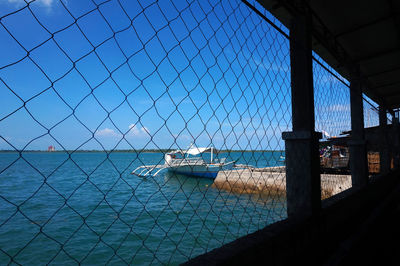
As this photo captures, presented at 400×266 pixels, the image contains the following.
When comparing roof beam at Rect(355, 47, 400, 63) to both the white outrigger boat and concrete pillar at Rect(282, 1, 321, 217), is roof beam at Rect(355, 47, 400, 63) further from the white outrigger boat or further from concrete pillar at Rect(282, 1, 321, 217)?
the white outrigger boat

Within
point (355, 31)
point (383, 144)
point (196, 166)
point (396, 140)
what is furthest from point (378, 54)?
point (196, 166)

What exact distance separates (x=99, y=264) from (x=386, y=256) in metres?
6.60

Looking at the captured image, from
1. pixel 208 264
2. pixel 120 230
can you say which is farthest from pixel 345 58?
pixel 120 230

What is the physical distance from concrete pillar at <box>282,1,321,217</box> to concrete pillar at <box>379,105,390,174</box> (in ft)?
16.9

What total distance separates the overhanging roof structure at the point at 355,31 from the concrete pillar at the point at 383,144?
1727 mm

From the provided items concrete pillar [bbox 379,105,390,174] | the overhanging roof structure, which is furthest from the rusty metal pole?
the overhanging roof structure

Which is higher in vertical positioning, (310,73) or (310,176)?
(310,73)

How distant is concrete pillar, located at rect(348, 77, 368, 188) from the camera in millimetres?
3777

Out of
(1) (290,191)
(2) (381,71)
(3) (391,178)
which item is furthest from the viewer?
(3) (391,178)

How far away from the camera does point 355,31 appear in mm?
3277

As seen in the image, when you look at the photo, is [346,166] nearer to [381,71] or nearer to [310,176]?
[381,71]

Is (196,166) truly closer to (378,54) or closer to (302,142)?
(378,54)

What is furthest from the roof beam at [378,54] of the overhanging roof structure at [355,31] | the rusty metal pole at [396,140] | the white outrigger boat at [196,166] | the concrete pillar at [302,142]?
the rusty metal pole at [396,140]

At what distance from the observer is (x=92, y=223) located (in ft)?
30.5
